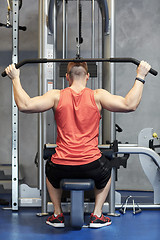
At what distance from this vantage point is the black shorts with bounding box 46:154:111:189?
2.56 m

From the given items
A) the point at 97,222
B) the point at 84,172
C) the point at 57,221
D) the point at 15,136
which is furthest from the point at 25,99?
the point at 97,222

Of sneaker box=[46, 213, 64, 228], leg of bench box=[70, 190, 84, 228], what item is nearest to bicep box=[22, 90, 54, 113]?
leg of bench box=[70, 190, 84, 228]

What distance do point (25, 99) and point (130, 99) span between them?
79 cm

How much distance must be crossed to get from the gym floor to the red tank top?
55cm

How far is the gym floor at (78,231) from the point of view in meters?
2.47

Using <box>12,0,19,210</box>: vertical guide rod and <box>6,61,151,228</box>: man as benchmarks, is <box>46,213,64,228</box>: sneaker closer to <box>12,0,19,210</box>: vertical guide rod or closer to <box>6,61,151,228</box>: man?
<box>6,61,151,228</box>: man

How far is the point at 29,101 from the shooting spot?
2514 millimetres

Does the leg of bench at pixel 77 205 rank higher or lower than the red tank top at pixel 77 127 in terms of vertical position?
lower

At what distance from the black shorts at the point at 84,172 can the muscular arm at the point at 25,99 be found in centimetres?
48

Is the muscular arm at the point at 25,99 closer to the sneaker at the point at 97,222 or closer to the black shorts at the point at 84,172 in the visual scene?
the black shorts at the point at 84,172

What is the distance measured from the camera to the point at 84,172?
101 inches

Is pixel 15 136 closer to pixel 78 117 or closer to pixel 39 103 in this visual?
pixel 39 103

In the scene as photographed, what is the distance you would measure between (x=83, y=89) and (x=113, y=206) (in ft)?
3.90

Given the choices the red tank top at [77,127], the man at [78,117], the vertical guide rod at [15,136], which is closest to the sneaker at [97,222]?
the man at [78,117]
